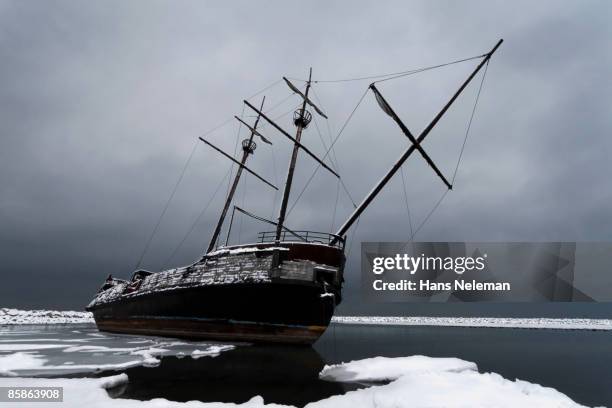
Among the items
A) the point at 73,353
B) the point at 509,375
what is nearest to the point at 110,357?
the point at 73,353

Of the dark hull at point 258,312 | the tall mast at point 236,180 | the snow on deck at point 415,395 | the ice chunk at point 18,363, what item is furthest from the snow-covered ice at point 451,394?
the tall mast at point 236,180

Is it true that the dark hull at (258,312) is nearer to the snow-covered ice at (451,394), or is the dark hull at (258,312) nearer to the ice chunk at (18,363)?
the ice chunk at (18,363)

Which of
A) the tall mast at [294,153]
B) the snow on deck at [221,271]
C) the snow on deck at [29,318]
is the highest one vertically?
the tall mast at [294,153]

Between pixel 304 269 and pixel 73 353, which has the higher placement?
pixel 304 269

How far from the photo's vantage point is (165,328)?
23297 mm

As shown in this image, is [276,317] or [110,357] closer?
[110,357]

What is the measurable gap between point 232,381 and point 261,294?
8159mm

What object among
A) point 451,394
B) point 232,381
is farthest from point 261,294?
point 451,394

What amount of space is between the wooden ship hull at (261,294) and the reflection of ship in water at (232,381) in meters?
3.73

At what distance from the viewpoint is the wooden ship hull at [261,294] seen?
18703 millimetres

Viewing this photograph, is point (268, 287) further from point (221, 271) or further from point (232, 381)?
point (232, 381)

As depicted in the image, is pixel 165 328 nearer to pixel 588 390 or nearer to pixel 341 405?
pixel 341 405

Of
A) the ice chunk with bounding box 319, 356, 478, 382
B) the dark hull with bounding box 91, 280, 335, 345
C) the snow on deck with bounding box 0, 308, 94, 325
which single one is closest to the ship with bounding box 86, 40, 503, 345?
the dark hull with bounding box 91, 280, 335, 345

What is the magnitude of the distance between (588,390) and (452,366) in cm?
449
